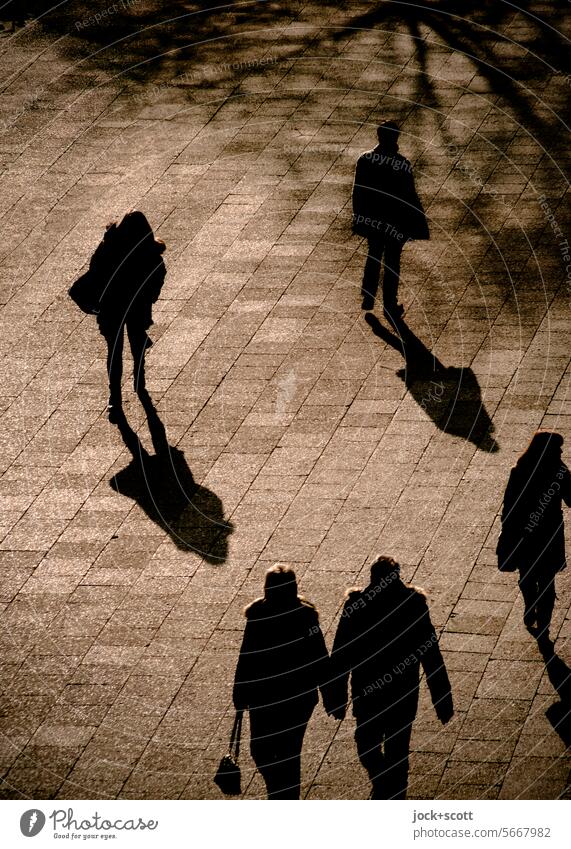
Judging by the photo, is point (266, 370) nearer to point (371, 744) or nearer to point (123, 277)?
point (123, 277)

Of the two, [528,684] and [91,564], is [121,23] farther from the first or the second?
[528,684]

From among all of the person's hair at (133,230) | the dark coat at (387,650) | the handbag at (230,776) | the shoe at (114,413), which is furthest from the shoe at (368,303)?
the handbag at (230,776)

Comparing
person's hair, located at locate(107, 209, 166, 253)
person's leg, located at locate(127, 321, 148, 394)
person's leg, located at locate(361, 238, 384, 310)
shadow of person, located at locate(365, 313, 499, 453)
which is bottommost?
shadow of person, located at locate(365, 313, 499, 453)

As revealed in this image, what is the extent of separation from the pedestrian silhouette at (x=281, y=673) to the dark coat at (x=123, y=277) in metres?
4.32

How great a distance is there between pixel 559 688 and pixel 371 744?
1355 mm

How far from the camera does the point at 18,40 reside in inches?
740

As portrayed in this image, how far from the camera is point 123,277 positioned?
36.9 ft

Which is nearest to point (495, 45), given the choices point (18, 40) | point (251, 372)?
point (18, 40)

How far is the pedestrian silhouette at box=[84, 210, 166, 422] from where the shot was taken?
36.9ft

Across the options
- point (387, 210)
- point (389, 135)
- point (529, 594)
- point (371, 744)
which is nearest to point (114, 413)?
point (387, 210)

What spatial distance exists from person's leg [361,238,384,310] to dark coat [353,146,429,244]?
0.30ft

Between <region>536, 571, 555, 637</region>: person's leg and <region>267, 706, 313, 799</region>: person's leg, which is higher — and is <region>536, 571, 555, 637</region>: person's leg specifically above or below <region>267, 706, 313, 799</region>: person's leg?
below

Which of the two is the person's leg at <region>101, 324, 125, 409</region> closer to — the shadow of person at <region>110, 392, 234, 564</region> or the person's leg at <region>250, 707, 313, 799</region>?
the shadow of person at <region>110, 392, 234, 564</region>

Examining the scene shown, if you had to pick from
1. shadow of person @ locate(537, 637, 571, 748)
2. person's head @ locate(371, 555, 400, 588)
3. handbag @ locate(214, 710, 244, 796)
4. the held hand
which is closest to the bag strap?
handbag @ locate(214, 710, 244, 796)
